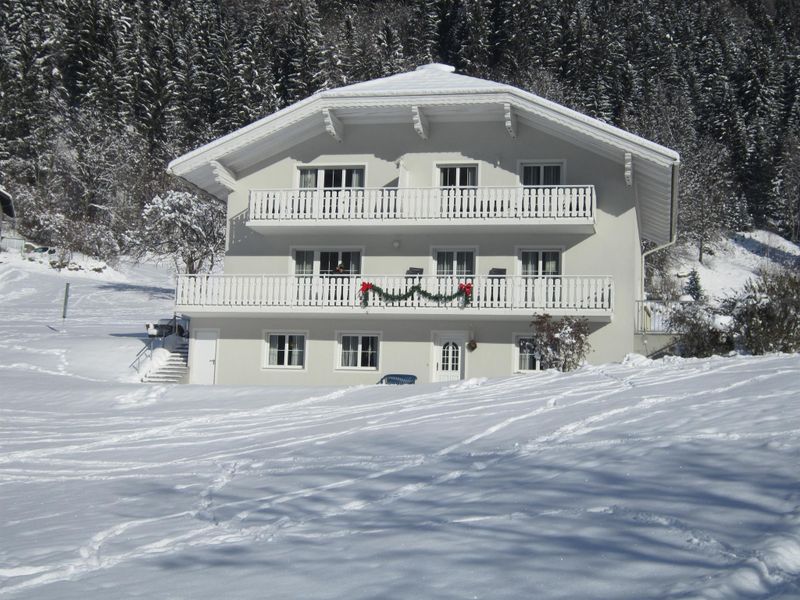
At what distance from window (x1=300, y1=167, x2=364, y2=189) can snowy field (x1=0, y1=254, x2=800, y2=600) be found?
9.71 metres

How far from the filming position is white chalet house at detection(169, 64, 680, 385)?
23.0m

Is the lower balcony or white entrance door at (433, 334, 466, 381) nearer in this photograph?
the lower balcony

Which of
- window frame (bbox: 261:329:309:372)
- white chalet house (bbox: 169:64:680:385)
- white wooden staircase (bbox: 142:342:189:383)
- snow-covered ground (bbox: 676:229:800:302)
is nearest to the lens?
white chalet house (bbox: 169:64:680:385)

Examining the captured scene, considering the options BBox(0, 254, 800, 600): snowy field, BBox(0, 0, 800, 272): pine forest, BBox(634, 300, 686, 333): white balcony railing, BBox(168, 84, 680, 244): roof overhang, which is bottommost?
BBox(0, 254, 800, 600): snowy field

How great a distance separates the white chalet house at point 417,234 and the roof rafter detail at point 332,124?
5 cm

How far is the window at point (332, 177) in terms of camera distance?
2539 cm

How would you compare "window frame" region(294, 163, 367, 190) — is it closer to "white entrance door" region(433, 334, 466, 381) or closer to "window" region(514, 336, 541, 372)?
"white entrance door" region(433, 334, 466, 381)

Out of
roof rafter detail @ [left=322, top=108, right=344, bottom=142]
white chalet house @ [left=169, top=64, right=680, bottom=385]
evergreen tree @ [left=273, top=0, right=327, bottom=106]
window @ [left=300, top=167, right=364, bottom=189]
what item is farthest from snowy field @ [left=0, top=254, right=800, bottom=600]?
evergreen tree @ [left=273, top=0, right=327, bottom=106]

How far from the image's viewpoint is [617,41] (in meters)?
73.3

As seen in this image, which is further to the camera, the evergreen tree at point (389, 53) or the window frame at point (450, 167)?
the evergreen tree at point (389, 53)

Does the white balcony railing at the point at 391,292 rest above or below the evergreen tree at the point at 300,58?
below

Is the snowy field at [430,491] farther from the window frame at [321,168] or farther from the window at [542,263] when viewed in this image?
the window frame at [321,168]

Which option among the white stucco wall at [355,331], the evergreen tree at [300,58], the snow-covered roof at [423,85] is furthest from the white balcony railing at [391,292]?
the evergreen tree at [300,58]

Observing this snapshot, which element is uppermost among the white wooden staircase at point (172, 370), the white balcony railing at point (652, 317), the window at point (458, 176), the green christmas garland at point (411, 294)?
the window at point (458, 176)
